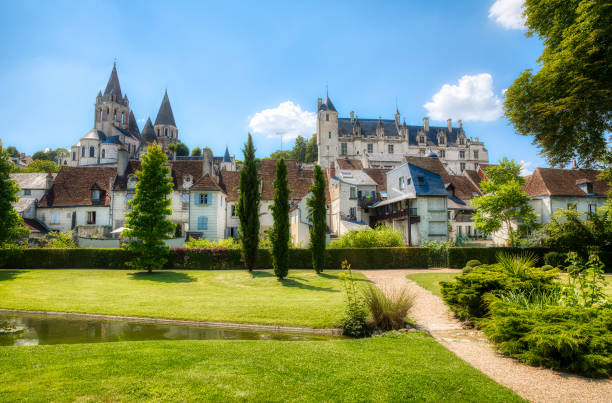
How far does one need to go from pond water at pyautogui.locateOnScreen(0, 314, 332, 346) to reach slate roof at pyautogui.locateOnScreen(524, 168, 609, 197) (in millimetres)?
40331

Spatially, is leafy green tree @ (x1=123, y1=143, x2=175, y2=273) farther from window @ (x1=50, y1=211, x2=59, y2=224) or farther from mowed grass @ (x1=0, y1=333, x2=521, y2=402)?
window @ (x1=50, y1=211, x2=59, y2=224)

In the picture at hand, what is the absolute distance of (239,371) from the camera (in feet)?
19.1

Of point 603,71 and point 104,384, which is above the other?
point 603,71

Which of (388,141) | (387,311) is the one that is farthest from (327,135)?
(387,311)

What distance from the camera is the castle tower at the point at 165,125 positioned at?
11200 centimetres

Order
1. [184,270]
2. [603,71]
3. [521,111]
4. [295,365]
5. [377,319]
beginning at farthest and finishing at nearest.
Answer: [184,270], [521,111], [603,71], [377,319], [295,365]

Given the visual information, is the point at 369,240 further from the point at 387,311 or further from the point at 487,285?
the point at 387,311

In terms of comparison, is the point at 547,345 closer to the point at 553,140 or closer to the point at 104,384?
the point at 104,384

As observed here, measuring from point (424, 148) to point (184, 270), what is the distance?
7729 centimetres

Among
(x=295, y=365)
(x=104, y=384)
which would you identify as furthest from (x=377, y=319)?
(x=104, y=384)

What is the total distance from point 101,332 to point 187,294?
223 inches

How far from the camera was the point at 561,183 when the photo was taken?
131ft

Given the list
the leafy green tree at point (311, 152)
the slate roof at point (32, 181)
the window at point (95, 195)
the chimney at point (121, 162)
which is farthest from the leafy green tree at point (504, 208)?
the leafy green tree at point (311, 152)

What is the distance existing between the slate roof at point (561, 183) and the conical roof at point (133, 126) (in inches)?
4348
